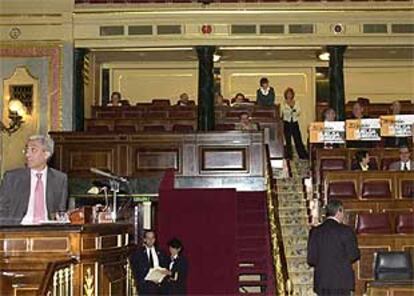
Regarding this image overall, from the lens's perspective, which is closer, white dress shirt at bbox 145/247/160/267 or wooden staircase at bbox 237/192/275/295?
white dress shirt at bbox 145/247/160/267

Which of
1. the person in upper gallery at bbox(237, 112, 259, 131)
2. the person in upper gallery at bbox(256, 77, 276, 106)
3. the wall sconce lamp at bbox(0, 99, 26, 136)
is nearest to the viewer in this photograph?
the person in upper gallery at bbox(237, 112, 259, 131)

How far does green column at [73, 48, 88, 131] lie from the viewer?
16969mm

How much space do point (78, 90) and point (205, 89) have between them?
2518mm

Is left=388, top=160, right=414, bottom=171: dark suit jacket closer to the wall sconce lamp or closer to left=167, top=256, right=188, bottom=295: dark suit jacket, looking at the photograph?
left=167, top=256, right=188, bottom=295: dark suit jacket

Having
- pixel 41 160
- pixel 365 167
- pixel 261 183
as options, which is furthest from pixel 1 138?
pixel 41 160

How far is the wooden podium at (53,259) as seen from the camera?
5.18 meters

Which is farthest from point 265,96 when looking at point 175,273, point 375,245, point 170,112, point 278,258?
point 278,258

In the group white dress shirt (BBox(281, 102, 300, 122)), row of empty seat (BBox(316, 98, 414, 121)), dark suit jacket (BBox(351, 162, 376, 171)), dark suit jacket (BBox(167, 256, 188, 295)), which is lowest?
dark suit jacket (BBox(167, 256, 188, 295))

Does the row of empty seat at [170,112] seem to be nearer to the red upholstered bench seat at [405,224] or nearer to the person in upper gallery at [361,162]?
the person in upper gallery at [361,162]

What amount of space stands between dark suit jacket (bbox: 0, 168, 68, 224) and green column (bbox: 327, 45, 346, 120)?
1141cm

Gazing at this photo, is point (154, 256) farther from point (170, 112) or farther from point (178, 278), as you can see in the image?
point (170, 112)

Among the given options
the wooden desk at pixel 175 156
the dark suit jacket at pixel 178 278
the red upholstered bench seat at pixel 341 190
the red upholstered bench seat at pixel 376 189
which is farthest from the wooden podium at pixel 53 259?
the wooden desk at pixel 175 156

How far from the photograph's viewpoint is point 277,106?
17.2 meters

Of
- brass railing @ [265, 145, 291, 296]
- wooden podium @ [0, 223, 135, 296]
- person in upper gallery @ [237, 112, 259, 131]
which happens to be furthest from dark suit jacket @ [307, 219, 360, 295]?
person in upper gallery @ [237, 112, 259, 131]
